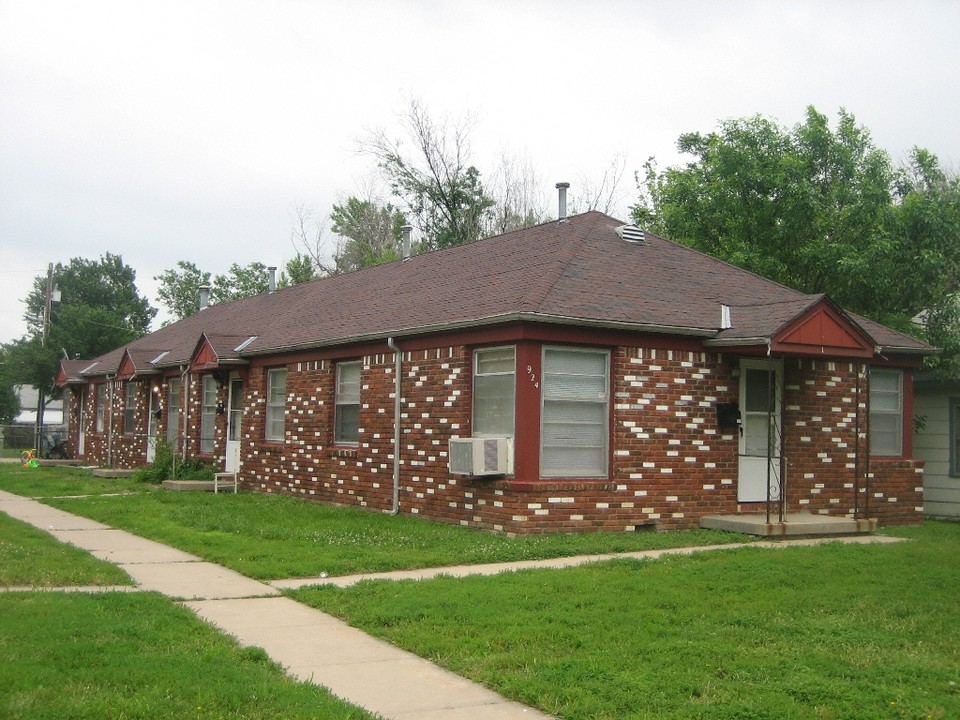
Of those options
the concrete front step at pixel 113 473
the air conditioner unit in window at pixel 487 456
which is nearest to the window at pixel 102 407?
the concrete front step at pixel 113 473

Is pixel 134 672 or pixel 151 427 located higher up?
pixel 151 427

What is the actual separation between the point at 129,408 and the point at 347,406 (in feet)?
46.0

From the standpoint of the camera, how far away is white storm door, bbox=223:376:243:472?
75.8 feet

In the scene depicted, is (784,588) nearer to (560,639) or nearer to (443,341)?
(560,639)

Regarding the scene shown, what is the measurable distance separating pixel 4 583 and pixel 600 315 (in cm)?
785

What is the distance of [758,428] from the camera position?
51.4 ft

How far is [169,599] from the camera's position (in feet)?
29.7

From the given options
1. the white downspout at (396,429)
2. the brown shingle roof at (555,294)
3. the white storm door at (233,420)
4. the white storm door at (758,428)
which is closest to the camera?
the brown shingle roof at (555,294)

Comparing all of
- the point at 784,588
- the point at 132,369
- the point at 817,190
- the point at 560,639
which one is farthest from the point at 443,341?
the point at 132,369

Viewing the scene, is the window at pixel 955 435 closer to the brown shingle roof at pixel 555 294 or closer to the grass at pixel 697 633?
the brown shingle roof at pixel 555 294

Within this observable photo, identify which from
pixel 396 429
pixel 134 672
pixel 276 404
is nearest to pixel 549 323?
pixel 396 429

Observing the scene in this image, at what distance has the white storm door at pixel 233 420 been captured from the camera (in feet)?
75.8

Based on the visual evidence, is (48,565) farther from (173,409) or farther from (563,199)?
(173,409)

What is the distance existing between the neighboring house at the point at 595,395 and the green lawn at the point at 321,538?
26.0 inches
